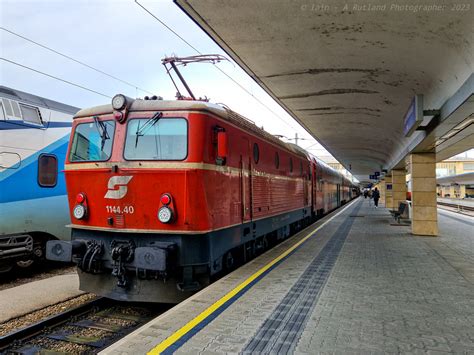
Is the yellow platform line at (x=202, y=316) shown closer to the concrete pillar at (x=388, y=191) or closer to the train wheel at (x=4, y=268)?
the train wheel at (x=4, y=268)

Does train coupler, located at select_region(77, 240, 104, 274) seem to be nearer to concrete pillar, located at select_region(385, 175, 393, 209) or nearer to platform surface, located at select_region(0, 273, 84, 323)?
platform surface, located at select_region(0, 273, 84, 323)

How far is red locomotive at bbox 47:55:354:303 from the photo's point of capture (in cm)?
538

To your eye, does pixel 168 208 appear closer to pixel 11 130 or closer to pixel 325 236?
pixel 11 130

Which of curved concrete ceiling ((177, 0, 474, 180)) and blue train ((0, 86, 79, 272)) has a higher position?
curved concrete ceiling ((177, 0, 474, 180))

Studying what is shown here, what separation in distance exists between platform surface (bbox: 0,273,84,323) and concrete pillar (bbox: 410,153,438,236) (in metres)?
10.8

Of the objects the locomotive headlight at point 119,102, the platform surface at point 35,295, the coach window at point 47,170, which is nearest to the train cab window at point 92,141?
the locomotive headlight at point 119,102

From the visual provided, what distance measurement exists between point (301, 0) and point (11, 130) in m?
6.58

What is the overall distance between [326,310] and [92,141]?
4399 millimetres

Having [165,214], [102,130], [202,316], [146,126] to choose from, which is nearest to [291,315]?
[202,316]

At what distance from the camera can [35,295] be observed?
668 centimetres

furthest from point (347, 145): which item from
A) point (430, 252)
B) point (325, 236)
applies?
point (430, 252)

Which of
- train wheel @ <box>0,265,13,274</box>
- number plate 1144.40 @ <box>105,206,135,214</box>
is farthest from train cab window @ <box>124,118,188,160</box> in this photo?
train wheel @ <box>0,265,13,274</box>

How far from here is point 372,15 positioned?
545 cm

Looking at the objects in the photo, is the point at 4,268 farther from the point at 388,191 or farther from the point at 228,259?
the point at 388,191
